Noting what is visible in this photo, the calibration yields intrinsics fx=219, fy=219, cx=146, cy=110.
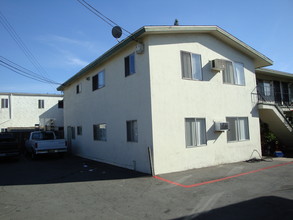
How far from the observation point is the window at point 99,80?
40.7ft

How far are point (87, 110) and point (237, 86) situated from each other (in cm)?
918

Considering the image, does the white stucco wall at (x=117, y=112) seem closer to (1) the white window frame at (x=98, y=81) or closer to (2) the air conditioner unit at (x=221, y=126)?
(1) the white window frame at (x=98, y=81)

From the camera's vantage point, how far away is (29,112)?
2577cm

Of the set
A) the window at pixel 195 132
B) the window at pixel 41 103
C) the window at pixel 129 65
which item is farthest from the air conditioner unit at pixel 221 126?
the window at pixel 41 103

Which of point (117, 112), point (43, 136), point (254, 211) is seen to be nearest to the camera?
point (254, 211)

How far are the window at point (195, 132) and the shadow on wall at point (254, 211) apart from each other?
4.27m

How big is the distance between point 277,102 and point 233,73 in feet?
26.0

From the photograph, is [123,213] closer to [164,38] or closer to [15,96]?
[164,38]

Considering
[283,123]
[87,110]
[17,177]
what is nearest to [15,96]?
[87,110]

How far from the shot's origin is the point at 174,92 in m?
9.24

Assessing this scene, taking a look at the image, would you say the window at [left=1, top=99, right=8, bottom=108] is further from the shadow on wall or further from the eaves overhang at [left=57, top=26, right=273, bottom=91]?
the shadow on wall

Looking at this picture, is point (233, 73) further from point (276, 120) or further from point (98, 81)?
point (98, 81)

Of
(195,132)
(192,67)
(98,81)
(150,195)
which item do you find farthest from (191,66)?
(150,195)

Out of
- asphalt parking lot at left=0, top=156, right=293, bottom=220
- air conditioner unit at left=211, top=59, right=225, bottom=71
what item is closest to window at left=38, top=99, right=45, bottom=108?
asphalt parking lot at left=0, top=156, right=293, bottom=220
